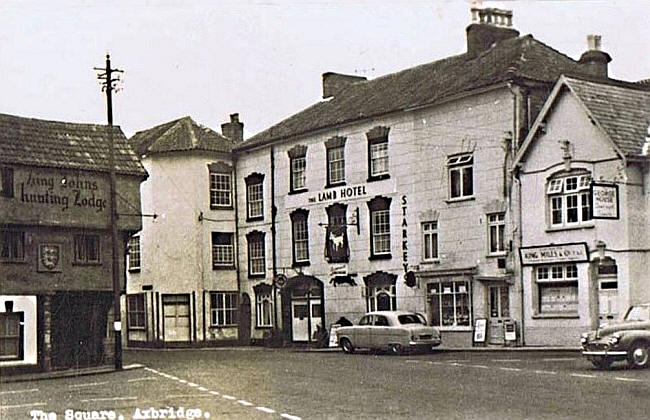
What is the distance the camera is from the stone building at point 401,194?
29688mm

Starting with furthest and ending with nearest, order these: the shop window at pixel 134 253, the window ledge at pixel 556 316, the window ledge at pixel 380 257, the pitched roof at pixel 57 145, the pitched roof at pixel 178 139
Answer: the shop window at pixel 134 253 < the pitched roof at pixel 178 139 < the window ledge at pixel 380 257 < the window ledge at pixel 556 316 < the pitched roof at pixel 57 145

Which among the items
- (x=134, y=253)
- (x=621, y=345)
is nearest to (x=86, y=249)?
(x=134, y=253)

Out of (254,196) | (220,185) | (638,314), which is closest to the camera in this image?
(638,314)

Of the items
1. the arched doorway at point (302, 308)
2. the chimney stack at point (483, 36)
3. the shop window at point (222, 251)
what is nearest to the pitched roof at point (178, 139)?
the shop window at point (222, 251)

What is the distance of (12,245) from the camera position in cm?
2588

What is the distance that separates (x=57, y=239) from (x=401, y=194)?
11.4 meters

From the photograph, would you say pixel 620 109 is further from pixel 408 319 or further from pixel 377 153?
pixel 377 153

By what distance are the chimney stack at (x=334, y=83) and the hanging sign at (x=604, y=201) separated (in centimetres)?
1643

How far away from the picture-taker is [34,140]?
2639 cm

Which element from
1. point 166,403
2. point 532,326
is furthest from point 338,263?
point 166,403

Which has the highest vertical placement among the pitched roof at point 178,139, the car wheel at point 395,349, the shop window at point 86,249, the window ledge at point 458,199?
the pitched roof at point 178,139

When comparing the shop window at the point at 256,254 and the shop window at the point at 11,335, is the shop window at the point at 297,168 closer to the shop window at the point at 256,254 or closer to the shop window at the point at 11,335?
the shop window at the point at 256,254

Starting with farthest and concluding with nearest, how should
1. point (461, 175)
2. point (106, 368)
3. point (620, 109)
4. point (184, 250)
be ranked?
1. point (184, 250)
2. point (461, 175)
3. point (106, 368)
4. point (620, 109)

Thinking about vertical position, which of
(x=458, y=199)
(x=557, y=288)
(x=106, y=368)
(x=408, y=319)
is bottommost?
(x=106, y=368)
